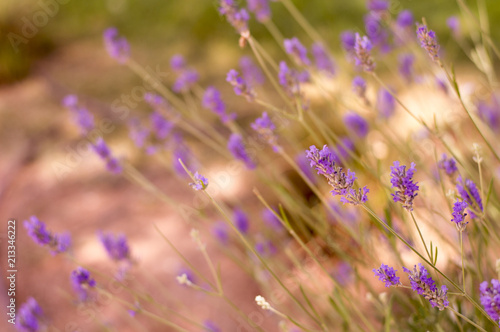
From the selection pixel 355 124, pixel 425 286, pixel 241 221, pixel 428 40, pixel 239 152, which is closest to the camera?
pixel 425 286

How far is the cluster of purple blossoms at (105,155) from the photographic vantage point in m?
1.65

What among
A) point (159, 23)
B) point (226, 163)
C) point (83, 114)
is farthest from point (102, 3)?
point (83, 114)

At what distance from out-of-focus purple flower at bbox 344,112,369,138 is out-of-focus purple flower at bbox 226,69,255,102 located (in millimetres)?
557

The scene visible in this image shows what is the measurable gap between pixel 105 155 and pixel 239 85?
0.62 meters

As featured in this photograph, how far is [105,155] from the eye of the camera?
1671mm

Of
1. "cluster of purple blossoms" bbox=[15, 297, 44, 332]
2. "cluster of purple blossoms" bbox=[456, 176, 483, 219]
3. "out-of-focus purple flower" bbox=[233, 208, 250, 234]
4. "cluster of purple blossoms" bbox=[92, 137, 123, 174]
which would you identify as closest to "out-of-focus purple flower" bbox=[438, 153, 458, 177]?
"cluster of purple blossoms" bbox=[456, 176, 483, 219]

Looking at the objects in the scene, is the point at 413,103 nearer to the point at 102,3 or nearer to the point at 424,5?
the point at 424,5

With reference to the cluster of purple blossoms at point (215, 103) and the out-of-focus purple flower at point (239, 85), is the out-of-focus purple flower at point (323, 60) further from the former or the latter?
the out-of-focus purple flower at point (239, 85)

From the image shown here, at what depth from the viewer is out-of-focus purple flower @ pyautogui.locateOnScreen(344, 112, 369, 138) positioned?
1755mm

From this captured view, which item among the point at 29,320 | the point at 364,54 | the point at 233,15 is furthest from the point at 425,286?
the point at 29,320

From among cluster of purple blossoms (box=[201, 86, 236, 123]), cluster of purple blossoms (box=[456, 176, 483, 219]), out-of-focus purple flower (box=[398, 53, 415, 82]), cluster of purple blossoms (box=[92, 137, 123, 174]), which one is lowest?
cluster of purple blossoms (box=[456, 176, 483, 219])

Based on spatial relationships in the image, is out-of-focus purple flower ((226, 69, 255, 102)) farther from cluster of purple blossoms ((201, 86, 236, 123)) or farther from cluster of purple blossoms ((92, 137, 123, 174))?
cluster of purple blossoms ((92, 137, 123, 174))

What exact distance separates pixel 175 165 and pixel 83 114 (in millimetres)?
409

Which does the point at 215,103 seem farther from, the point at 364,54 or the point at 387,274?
the point at 387,274
